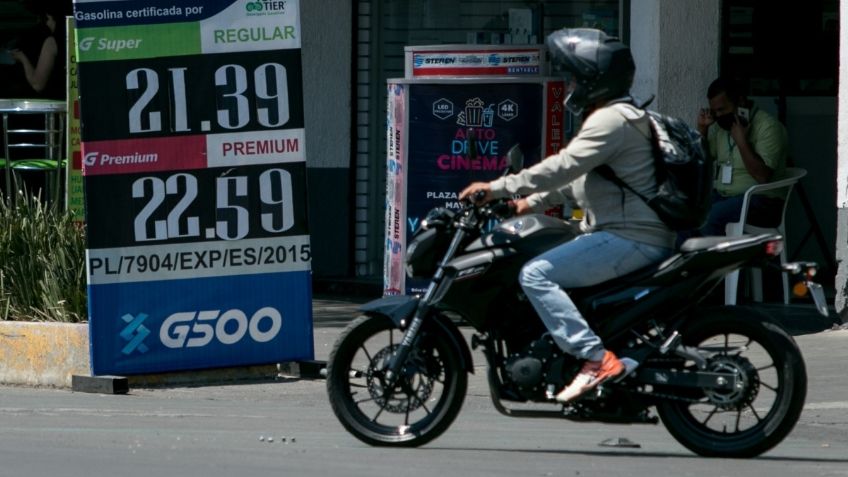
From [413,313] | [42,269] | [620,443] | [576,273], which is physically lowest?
[620,443]

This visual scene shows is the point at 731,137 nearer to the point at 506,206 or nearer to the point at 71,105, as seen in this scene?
the point at 71,105

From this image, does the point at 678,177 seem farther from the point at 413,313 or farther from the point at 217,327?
the point at 217,327

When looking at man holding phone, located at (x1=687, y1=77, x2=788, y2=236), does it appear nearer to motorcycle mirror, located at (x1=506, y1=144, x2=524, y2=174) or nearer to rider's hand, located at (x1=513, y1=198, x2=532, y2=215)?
rider's hand, located at (x1=513, y1=198, x2=532, y2=215)

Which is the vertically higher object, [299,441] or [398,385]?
[398,385]

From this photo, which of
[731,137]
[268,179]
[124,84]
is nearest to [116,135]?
[124,84]

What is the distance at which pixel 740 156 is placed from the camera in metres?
11.7

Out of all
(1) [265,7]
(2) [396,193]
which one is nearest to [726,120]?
(2) [396,193]

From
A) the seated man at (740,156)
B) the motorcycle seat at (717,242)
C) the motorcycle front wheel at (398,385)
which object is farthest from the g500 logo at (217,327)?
the seated man at (740,156)

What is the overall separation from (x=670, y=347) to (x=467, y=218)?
94 cm

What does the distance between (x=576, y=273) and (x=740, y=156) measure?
5201 mm

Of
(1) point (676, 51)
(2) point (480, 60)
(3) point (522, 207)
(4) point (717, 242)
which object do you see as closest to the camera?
(4) point (717, 242)

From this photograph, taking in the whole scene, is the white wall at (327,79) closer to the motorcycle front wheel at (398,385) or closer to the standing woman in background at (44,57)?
the standing woman in background at (44,57)

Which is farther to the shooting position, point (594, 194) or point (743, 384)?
point (594, 194)

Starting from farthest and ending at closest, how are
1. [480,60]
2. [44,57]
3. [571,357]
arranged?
[44,57] → [480,60] → [571,357]
